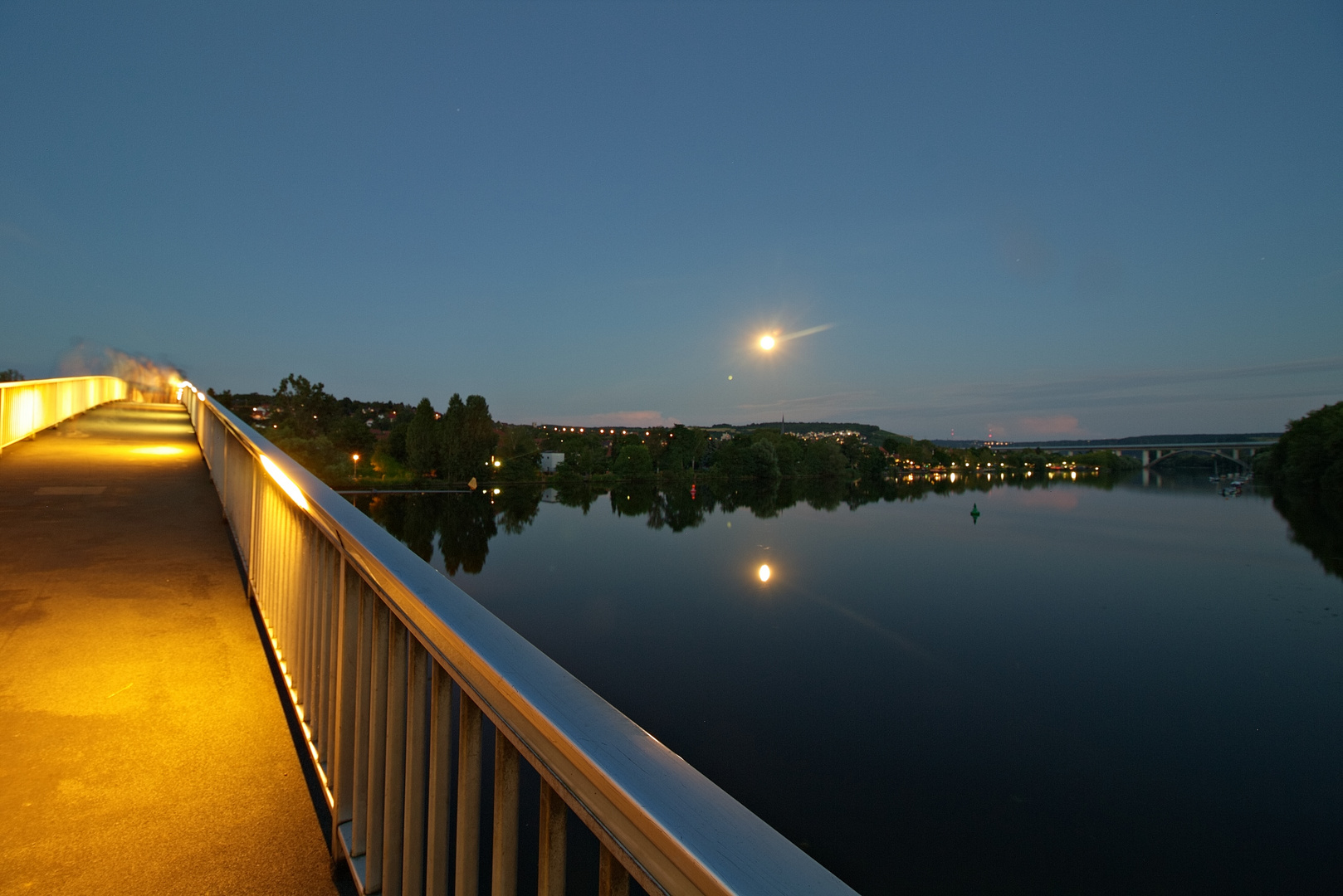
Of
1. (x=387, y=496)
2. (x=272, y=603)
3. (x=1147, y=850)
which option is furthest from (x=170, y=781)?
(x=387, y=496)

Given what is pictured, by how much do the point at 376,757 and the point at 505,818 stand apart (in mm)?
865

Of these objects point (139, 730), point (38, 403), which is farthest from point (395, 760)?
point (38, 403)

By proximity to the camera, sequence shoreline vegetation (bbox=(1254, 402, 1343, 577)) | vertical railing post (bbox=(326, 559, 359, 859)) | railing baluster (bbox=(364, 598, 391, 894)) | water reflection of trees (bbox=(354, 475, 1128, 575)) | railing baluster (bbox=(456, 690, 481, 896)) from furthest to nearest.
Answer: water reflection of trees (bbox=(354, 475, 1128, 575))
shoreline vegetation (bbox=(1254, 402, 1343, 577))
vertical railing post (bbox=(326, 559, 359, 859))
railing baluster (bbox=(364, 598, 391, 894))
railing baluster (bbox=(456, 690, 481, 896))

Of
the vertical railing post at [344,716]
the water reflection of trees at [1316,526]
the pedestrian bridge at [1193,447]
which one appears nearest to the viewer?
the vertical railing post at [344,716]

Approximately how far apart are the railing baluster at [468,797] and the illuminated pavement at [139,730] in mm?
906

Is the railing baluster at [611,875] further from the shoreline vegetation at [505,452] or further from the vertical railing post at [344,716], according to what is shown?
the shoreline vegetation at [505,452]

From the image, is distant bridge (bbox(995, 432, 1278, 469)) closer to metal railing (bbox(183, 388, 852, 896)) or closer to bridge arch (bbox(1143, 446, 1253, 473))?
bridge arch (bbox(1143, 446, 1253, 473))

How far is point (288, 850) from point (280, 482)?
4.07ft

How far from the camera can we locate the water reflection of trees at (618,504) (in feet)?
176

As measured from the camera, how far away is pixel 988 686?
87.3ft

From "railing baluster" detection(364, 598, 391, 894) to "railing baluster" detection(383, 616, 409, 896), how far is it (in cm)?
5

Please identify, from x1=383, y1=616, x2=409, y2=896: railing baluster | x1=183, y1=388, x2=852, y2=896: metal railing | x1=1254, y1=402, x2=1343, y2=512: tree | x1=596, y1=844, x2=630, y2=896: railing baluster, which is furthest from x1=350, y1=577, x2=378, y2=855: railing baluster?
x1=1254, y1=402, x2=1343, y2=512: tree

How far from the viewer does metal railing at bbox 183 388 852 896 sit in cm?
66

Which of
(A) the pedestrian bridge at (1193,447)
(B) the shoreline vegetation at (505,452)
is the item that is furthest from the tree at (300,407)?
(A) the pedestrian bridge at (1193,447)
